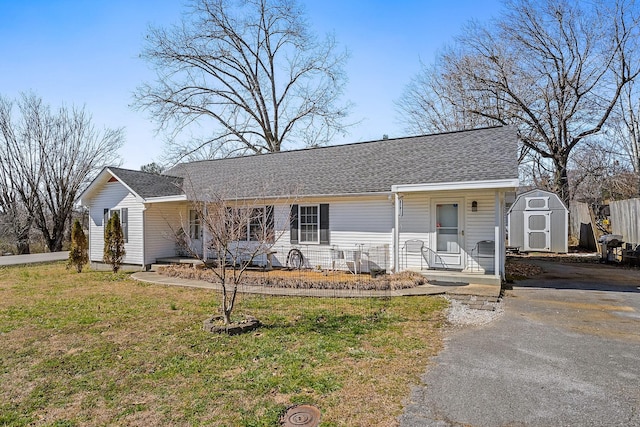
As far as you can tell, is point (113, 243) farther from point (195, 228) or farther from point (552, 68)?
point (552, 68)

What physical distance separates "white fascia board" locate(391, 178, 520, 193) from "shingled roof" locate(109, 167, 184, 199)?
30.1 ft

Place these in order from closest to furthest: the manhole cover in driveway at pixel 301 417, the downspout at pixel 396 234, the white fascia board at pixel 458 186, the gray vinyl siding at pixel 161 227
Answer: the manhole cover in driveway at pixel 301 417 → the white fascia board at pixel 458 186 → the downspout at pixel 396 234 → the gray vinyl siding at pixel 161 227

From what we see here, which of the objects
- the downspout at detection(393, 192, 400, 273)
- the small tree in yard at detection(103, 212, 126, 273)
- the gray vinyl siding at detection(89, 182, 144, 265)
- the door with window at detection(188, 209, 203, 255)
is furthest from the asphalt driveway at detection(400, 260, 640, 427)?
the gray vinyl siding at detection(89, 182, 144, 265)

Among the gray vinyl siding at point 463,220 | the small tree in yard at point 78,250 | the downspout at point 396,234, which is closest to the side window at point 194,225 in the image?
the small tree in yard at point 78,250

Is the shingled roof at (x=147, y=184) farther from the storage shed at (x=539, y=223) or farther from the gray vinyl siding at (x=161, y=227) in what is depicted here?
the storage shed at (x=539, y=223)

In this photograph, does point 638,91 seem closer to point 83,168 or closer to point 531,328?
point 531,328

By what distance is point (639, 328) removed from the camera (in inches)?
253

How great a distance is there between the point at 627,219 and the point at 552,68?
10.8m

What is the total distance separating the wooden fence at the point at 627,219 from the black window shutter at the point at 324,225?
1221 centimetres

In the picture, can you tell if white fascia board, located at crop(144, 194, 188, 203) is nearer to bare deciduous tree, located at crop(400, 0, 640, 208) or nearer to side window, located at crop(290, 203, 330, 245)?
side window, located at crop(290, 203, 330, 245)

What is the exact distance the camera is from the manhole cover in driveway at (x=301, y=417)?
3.48 metres

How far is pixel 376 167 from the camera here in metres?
13.1

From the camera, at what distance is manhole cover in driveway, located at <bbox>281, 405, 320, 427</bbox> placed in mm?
3484

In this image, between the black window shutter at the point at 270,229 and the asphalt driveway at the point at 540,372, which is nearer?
the asphalt driveway at the point at 540,372
